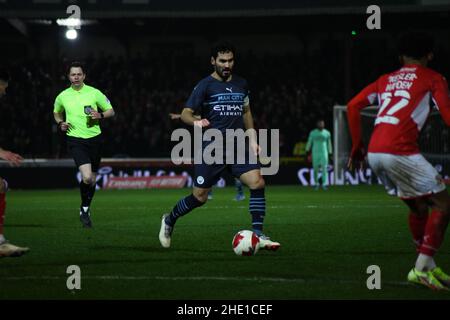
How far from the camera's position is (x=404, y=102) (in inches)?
302

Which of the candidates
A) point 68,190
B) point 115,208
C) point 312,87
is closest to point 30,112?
point 68,190

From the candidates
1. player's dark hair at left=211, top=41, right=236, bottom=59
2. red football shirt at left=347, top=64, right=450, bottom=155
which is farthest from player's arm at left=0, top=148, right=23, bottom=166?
red football shirt at left=347, top=64, right=450, bottom=155

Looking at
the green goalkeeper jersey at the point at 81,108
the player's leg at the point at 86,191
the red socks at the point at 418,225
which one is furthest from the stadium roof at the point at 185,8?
the red socks at the point at 418,225

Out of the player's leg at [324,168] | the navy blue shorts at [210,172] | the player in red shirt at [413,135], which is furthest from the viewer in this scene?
the player's leg at [324,168]

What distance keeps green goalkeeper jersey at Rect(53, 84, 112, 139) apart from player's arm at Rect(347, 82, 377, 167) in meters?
6.75

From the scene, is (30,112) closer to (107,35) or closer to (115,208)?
(107,35)

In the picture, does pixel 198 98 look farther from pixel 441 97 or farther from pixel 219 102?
pixel 441 97

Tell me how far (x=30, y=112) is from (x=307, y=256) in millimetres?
24702

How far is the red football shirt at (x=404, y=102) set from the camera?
25.0ft

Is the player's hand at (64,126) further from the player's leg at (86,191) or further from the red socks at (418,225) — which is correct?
the red socks at (418,225)

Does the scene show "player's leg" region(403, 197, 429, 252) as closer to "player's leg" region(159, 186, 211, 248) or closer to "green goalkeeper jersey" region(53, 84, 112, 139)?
"player's leg" region(159, 186, 211, 248)

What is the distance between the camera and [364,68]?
116ft

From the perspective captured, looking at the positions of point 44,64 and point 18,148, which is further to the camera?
point 44,64

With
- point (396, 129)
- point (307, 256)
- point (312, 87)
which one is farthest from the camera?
point (312, 87)
